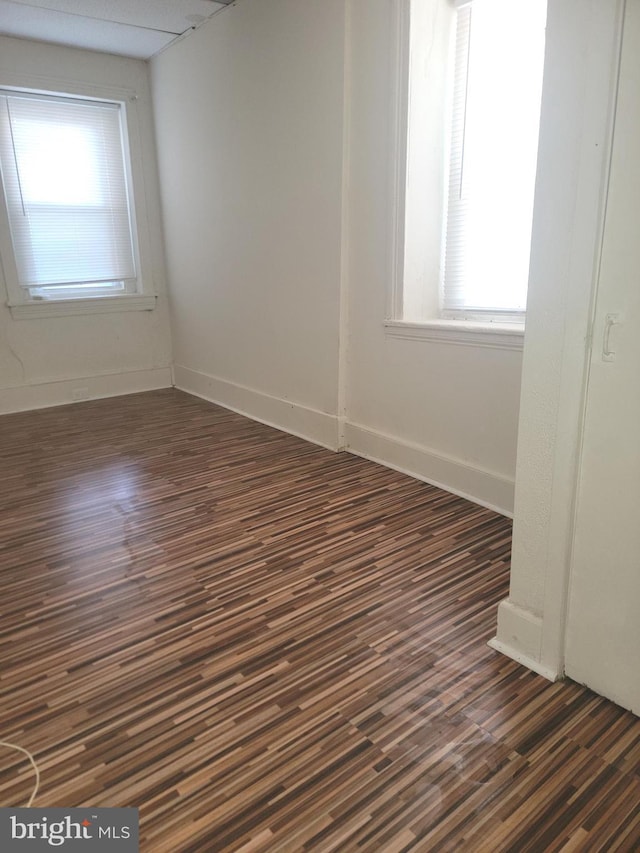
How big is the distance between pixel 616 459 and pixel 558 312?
0.41m

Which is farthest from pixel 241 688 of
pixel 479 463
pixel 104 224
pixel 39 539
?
pixel 104 224

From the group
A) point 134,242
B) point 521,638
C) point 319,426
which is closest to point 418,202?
point 319,426

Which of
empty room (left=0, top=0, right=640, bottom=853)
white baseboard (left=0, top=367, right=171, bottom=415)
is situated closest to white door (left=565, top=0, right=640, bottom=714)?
empty room (left=0, top=0, right=640, bottom=853)

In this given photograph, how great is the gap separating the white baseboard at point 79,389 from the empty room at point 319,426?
0.03m

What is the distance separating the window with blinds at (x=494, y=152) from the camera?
2.62 metres

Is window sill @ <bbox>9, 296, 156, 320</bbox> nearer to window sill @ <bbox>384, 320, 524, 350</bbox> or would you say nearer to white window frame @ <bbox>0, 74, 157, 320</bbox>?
white window frame @ <bbox>0, 74, 157, 320</bbox>

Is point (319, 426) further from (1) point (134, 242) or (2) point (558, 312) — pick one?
(1) point (134, 242)

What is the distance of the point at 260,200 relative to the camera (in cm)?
395

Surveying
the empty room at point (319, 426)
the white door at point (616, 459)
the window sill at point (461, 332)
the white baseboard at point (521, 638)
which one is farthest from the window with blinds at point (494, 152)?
the white baseboard at point (521, 638)

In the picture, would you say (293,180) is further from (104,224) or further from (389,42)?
(104,224)

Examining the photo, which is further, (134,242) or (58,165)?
(134,242)

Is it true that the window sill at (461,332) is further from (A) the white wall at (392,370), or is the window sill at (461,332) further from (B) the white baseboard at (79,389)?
(B) the white baseboard at (79,389)

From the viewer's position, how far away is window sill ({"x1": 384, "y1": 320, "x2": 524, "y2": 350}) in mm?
2679

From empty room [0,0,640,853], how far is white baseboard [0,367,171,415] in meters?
0.03
